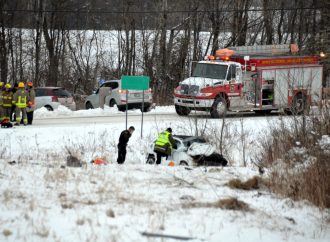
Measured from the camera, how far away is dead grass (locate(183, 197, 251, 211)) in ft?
36.8

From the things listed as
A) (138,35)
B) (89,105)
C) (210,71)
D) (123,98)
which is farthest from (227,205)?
(138,35)

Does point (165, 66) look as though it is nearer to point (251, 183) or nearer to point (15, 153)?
point (15, 153)

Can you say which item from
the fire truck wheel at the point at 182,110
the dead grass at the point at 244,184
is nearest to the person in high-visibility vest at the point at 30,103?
the fire truck wheel at the point at 182,110

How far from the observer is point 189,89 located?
26953 mm

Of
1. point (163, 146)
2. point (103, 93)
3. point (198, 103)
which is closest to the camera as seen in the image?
point (163, 146)

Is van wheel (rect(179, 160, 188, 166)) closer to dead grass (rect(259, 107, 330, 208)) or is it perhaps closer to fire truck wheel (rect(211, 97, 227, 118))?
dead grass (rect(259, 107, 330, 208))

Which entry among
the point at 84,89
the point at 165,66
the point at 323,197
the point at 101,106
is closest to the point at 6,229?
the point at 323,197

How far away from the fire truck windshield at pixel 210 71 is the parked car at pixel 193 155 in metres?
8.55

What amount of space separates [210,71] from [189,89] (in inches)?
58.3

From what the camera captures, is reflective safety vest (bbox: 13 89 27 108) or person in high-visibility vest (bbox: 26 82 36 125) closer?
reflective safety vest (bbox: 13 89 27 108)

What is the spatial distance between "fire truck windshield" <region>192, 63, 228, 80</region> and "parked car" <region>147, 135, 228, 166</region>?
8.55m

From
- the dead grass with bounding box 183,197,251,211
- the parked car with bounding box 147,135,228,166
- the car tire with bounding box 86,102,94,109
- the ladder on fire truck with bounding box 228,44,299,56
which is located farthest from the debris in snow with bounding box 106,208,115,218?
the car tire with bounding box 86,102,94,109

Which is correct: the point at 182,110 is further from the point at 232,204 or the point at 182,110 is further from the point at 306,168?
the point at 232,204

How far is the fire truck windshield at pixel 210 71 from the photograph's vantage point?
27.5 metres
